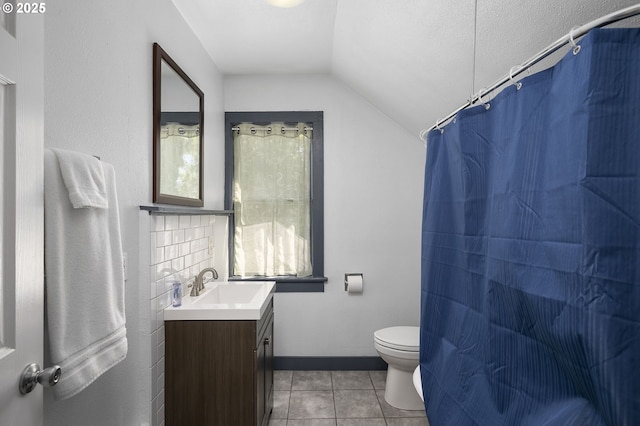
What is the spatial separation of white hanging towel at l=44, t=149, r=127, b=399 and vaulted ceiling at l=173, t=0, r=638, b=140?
1500 millimetres

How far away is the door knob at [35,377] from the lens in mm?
879

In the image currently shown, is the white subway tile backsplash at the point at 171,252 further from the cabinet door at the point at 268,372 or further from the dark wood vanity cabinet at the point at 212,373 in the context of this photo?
the cabinet door at the point at 268,372

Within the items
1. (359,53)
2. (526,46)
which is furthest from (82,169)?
(359,53)

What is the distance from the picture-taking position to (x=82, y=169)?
1161 mm

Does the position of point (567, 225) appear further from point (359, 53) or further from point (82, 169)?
point (359, 53)

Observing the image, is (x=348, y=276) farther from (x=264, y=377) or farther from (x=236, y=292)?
(x=264, y=377)

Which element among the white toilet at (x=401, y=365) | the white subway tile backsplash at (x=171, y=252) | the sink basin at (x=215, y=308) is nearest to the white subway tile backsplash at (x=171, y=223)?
the white subway tile backsplash at (x=171, y=252)

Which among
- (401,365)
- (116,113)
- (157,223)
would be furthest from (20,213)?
(401,365)

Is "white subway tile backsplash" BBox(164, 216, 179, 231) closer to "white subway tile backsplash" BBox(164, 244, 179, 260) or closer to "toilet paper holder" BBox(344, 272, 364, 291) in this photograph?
"white subway tile backsplash" BBox(164, 244, 179, 260)

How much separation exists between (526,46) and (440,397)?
1.34 m

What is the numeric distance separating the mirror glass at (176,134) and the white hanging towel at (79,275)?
2.48 feet

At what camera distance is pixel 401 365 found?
2635 mm

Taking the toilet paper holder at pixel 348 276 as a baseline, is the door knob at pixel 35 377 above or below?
above

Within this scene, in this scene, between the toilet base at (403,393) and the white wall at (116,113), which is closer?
the white wall at (116,113)
